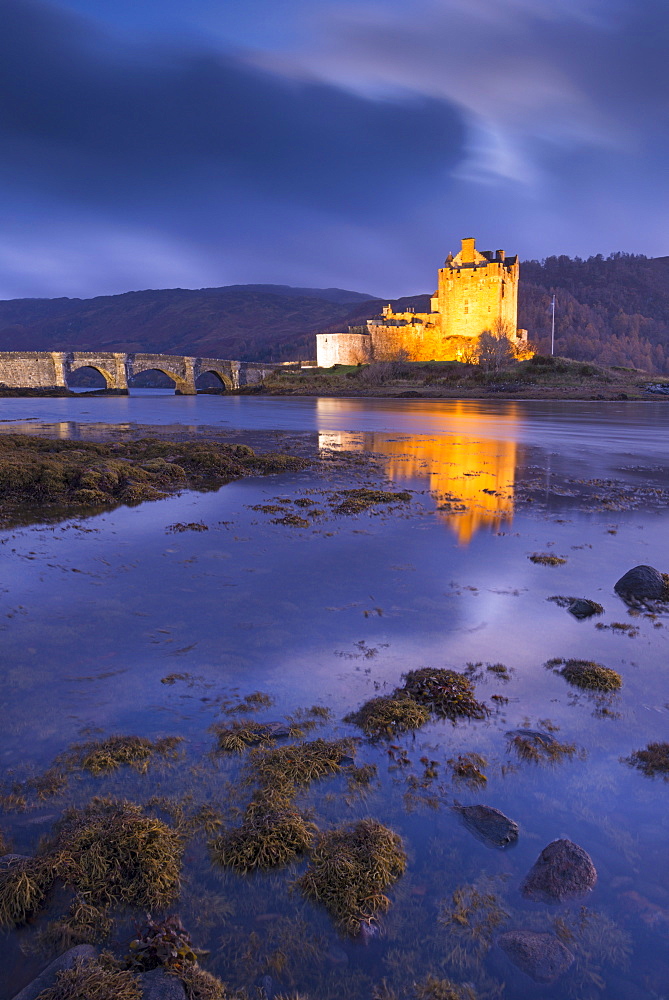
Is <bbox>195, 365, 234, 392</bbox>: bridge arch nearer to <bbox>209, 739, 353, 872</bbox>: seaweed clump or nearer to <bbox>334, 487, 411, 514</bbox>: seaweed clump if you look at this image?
<bbox>334, 487, 411, 514</bbox>: seaweed clump

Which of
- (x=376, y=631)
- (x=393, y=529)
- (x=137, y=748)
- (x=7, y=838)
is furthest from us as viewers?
(x=393, y=529)

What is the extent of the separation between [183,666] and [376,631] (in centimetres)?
217

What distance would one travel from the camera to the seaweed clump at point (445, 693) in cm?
500

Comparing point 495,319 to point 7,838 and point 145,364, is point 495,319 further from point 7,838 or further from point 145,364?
point 7,838

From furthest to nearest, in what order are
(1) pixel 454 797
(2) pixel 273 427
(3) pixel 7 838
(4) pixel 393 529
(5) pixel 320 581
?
1. (2) pixel 273 427
2. (4) pixel 393 529
3. (5) pixel 320 581
4. (1) pixel 454 797
5. (3) pixel 7 838

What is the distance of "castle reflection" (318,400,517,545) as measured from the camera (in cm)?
1266

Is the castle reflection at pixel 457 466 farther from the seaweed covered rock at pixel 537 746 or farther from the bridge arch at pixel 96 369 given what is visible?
the bridge arch at pixel 96 369

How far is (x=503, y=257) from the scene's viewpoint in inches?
3745

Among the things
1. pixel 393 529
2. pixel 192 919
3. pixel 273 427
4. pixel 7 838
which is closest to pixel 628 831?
pixel 192 919

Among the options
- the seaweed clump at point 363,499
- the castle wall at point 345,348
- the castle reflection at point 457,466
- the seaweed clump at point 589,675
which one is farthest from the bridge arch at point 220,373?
the seaweed clump at point 589,675

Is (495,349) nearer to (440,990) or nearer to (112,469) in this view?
(112,469)

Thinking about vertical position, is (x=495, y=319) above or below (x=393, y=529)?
above

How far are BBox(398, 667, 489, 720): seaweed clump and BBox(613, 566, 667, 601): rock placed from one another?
343 centimetres

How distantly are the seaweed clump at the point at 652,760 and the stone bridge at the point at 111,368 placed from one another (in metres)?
91.4
